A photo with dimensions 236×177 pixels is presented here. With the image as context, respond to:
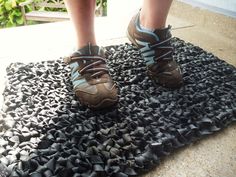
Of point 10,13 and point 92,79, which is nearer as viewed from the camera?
point 92,79

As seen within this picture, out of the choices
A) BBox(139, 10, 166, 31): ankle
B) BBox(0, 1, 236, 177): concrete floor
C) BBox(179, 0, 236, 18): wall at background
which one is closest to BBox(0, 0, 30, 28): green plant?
BBox(0, 1, 236, 177): concrete floor

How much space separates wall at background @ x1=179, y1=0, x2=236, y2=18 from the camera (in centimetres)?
140

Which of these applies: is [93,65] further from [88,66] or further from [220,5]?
A: [220,5]

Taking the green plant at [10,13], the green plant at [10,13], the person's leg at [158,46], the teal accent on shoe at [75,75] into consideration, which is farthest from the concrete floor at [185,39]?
the green plant at [10,13]

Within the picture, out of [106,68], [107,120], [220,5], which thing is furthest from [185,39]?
[107,120]

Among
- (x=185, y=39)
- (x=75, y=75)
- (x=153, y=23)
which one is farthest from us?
(x=185, y=39)

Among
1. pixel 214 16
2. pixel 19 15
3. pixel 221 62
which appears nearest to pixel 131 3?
pixel 214 16

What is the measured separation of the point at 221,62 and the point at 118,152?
26.2 inches

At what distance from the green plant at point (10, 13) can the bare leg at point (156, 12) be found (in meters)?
2.62

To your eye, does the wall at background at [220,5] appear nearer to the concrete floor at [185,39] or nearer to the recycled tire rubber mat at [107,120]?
the concrete floor at [185,39]

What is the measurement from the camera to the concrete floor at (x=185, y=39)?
643 millimetres

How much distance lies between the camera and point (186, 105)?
81 centimetres

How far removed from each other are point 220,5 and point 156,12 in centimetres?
69

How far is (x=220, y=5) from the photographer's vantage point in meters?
1.46
